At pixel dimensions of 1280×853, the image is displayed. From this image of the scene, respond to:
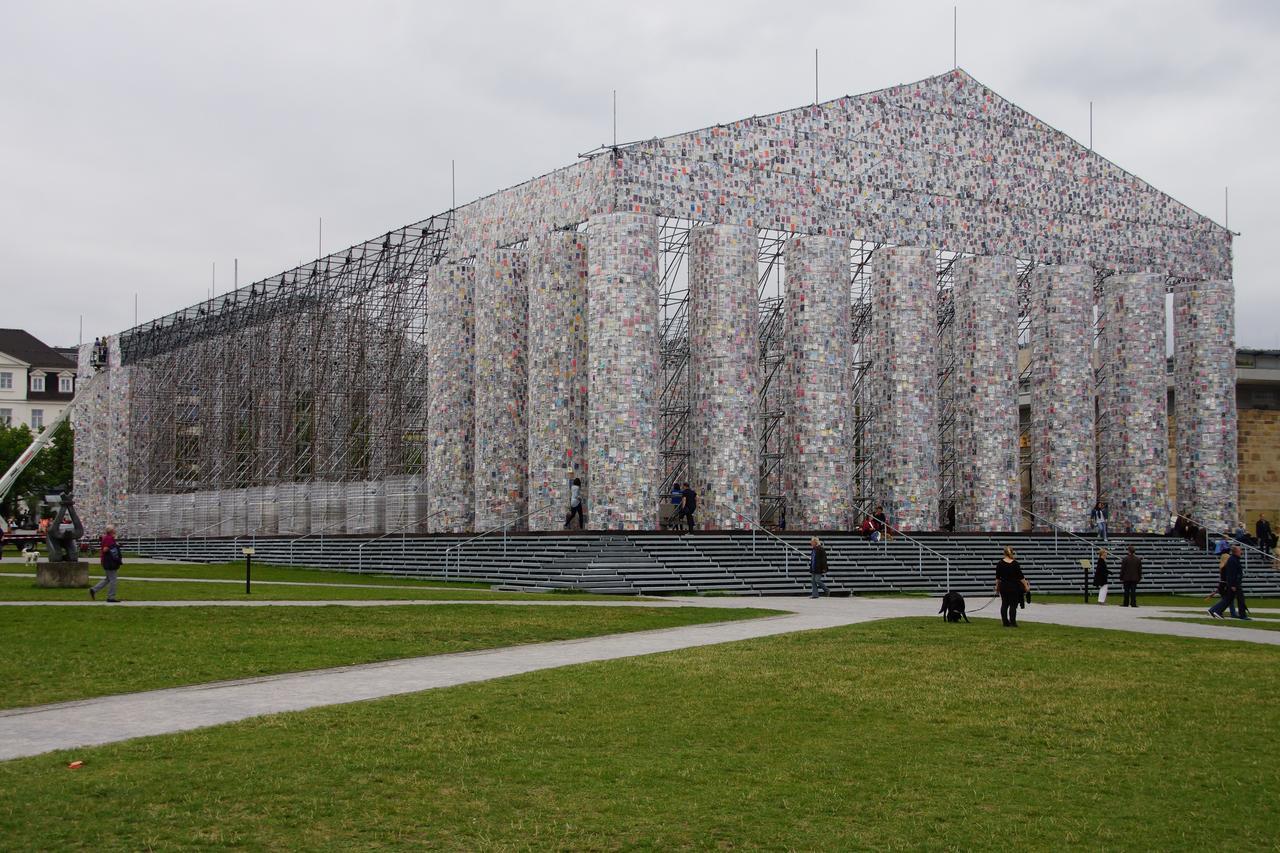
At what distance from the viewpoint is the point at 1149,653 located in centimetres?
1678

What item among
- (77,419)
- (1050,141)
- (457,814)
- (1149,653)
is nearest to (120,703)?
(457,814)

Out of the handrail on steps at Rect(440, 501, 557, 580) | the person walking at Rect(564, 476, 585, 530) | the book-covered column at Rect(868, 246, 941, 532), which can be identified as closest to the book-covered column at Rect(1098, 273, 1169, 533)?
the book-covered column at Rect(868, 246, 941, 532)

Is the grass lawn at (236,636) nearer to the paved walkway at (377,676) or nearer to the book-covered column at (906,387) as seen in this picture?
the paved walkway at (377,676)

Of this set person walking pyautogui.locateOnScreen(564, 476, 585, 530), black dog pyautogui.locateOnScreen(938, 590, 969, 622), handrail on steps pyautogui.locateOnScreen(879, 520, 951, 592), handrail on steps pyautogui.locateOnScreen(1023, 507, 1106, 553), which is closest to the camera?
black dog pyautogui.locateOnScreen(938, 590, 969, 622)

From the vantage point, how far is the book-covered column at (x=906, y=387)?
38.4 m

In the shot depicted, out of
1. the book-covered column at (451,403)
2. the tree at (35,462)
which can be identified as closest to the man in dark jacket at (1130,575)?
the book-covered column at (451,403)

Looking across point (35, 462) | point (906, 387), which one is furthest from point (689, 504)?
point (35, 462)

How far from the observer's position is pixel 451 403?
40.4m

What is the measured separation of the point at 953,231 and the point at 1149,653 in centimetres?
2540

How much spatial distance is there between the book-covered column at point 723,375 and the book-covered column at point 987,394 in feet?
25.9

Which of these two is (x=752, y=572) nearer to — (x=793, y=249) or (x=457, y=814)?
(x=793, y=249)

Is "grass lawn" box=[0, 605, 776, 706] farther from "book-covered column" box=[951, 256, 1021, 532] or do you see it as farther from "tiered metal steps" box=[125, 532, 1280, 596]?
"book-covered column" box=[951, 256, 1021, 532]

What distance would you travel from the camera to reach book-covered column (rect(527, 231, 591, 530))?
36.5m

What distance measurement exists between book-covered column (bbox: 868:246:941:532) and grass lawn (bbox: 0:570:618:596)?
13908 mm
